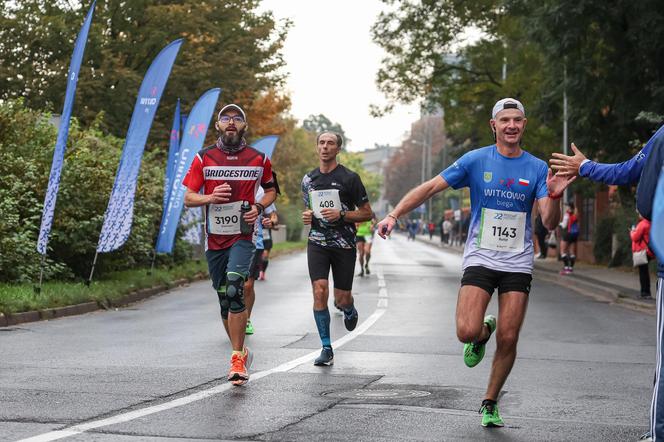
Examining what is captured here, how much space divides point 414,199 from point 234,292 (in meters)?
2.17

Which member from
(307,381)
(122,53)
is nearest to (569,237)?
(122,53)

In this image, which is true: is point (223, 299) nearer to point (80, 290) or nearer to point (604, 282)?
point (80, 290)

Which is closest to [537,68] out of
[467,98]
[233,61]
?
[467,98]

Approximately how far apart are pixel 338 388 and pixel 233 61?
28.3m

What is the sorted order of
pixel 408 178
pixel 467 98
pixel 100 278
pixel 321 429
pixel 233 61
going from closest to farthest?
pixel 321 429 < pixel 100 278 < pixel 233 61 < pixel 467 98 < pixel 408 178

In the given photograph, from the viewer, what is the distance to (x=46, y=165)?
60.9 feet

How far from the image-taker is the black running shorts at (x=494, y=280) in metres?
6.68

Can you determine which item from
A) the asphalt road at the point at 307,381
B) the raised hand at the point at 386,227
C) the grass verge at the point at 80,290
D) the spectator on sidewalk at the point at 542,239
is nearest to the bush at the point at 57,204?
the grass verge at the point at 80,290

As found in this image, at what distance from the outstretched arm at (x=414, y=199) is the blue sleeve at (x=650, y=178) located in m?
1.70

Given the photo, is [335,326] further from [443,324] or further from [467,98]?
[467,98]

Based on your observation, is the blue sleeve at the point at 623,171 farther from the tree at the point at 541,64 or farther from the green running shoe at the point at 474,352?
the tree at the point at 541,64

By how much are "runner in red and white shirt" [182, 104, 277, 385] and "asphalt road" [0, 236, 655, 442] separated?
71 centimetres

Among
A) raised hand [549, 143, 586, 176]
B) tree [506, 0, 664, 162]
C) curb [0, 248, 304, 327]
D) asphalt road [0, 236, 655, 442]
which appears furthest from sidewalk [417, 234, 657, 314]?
raised hand [549, 143, 586, 176]

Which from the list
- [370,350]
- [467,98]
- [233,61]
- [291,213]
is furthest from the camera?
[291,213]
